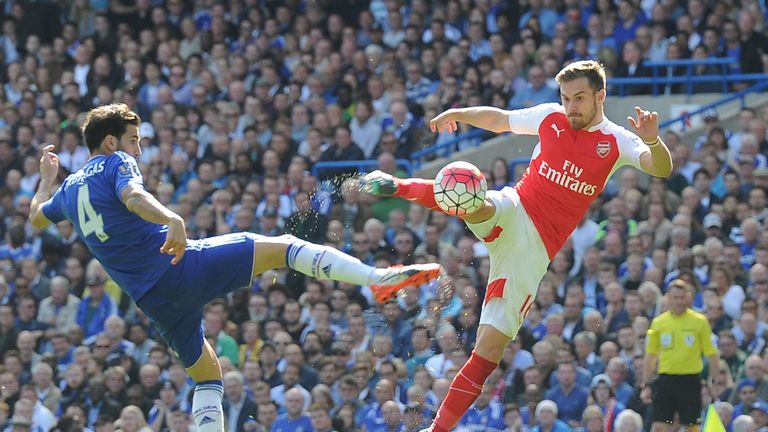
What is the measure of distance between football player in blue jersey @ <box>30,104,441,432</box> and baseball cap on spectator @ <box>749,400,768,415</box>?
4849 mm

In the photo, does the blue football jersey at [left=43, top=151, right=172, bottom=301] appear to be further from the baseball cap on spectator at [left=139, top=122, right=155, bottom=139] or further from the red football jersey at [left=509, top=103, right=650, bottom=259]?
the baseball cap on spectator at [left=139, top=122, right=155, bottom=139]

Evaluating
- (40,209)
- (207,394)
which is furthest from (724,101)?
(40,209)

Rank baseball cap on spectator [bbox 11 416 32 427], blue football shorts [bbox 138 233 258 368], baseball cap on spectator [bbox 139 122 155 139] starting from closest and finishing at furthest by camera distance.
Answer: blue football shorts [bbox 138 233 258 368] < baseball cap on spectator [bbox 11 416 32 427] < baseball cap on spectator [bbox 139 122 155 139]

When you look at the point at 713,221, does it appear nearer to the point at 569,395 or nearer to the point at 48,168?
the point at 569,395

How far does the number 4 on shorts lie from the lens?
9.34 metres

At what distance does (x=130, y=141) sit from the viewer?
31.5 ft

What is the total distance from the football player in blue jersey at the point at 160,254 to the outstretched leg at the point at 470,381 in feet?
3.24

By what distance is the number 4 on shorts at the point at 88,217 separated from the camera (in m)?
9.34

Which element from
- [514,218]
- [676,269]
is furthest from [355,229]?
[514,218]

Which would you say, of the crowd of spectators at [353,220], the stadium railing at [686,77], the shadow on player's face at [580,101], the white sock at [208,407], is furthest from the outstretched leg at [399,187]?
the stadium railing at [686,77]

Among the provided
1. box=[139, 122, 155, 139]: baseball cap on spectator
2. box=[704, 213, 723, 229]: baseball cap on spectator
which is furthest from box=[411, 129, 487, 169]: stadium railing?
box=[704, 213, 723, 229]: baseball cap on spectator

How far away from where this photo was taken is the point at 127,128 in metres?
9.58

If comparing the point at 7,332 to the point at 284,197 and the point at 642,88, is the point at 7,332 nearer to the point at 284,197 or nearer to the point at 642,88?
the point at 284,197

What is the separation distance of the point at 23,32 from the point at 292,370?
9706 millimetres
